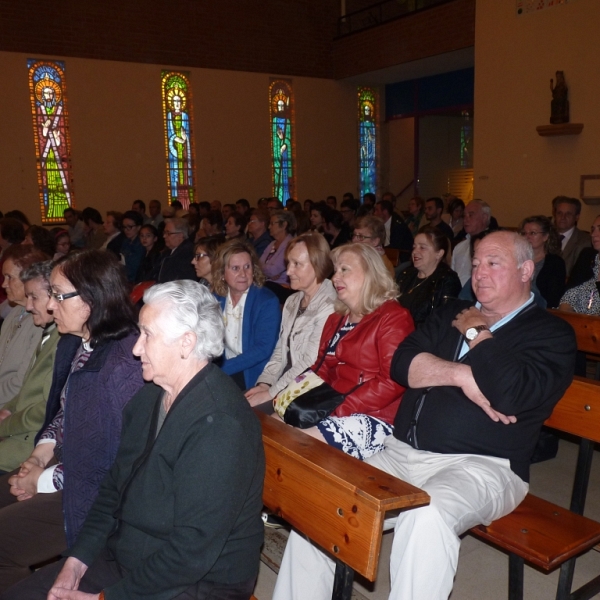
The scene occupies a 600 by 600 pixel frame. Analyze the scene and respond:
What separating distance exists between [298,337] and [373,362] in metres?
0.77

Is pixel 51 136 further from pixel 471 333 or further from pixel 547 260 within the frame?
pixel 471 333

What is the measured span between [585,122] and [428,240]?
5657 millimetres

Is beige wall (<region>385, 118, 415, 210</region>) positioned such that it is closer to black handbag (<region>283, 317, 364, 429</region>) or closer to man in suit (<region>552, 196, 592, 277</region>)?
man in suit (<region>552, 196, 592, 277</region>)

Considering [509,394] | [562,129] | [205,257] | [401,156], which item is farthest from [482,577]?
[401,156]

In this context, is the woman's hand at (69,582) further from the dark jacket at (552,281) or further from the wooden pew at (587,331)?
the dark jacket at (552,281)

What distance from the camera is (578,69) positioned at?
28.5 feet

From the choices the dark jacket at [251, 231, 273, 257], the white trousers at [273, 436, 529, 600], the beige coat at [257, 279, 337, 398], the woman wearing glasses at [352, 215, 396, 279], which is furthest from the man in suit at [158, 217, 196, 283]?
the white trousers at [273, 436, 529, 600]

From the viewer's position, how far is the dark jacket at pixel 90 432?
83.9 inches

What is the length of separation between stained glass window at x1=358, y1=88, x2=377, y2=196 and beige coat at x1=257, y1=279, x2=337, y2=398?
1262cm

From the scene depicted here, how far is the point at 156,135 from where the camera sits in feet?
43.0

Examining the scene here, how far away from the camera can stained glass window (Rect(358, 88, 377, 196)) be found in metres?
15.5

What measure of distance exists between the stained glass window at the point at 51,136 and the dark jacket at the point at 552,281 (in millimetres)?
10226

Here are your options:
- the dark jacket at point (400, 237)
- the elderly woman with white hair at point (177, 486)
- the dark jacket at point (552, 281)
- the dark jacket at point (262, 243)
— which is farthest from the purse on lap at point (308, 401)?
the dark jacket at point (400, 237)

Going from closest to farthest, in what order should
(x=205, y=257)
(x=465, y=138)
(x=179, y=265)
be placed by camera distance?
(x=205, y=257) < (x=179, y=265) < (x=465, y=138)
